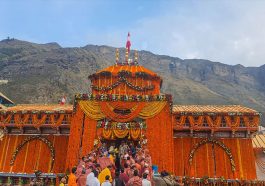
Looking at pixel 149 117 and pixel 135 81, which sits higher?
pixel 135 81

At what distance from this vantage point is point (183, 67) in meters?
103

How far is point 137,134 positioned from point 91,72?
2369 inches

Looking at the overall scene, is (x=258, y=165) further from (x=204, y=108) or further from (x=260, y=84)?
(x=260, y=84)

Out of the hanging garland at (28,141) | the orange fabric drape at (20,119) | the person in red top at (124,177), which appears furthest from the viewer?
the orange fabric drape at (20,119)

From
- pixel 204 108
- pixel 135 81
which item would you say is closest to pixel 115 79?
pixel 135 81

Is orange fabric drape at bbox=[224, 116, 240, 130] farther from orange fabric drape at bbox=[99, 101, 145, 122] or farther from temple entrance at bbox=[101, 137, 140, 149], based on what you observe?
temple entrance at bbox=[101, 137, 140, 149]

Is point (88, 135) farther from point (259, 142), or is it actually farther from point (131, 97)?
point (259, 142)

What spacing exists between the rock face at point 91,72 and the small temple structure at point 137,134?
35605mm

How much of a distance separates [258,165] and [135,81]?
1069cm

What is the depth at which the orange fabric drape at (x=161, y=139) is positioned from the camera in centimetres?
1771

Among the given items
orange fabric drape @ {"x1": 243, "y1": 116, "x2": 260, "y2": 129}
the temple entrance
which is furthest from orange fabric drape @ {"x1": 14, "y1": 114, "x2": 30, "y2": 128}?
orange fabric drape @ {"x1": 243, "y1": 116, "x2": 260, "y2": 129}

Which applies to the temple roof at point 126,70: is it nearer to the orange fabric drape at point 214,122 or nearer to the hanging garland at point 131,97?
the hanging garland at point 131,97

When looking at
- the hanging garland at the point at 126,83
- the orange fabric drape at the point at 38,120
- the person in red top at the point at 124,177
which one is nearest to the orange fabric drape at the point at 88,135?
the orange fabric drape at the point at 38,120

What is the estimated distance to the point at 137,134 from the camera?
1828cm
